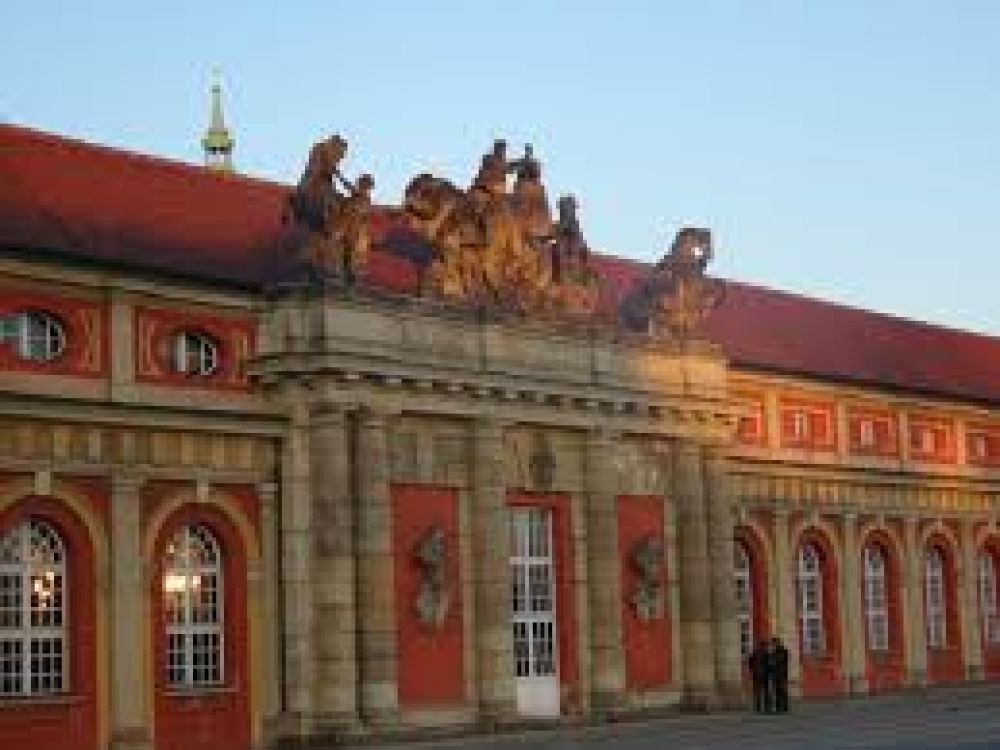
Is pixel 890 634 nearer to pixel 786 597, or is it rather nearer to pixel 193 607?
pixel 786 597

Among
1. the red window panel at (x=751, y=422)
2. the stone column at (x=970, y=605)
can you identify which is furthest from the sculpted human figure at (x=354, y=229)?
the stone column at (x=970, y=605)

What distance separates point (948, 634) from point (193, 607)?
2703cm

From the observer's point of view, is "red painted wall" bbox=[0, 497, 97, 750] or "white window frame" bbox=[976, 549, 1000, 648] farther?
"white window frame" bbox=[976, 549, 1000, 648]

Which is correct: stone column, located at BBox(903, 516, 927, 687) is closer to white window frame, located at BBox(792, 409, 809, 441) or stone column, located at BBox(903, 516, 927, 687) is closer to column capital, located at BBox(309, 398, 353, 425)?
white window frame, located at BBox(792, 409, 809, 441)

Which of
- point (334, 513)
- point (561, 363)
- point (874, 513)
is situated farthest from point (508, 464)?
point (874, 513)

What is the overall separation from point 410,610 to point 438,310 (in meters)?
5.44

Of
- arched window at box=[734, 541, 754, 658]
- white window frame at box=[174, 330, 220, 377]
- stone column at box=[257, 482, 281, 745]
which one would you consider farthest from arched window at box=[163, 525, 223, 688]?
arched window at box=[734, 541, 754, 658]

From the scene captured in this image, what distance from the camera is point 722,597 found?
42.9 meters

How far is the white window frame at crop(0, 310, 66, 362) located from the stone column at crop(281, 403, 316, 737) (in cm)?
476

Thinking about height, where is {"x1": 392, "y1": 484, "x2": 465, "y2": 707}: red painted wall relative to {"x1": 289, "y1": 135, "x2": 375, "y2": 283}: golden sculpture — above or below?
below

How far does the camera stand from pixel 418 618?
118 feet

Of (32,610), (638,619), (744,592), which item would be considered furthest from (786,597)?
(32,610)

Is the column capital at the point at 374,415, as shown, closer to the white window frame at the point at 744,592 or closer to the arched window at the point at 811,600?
the white window frame at the point at 744,592

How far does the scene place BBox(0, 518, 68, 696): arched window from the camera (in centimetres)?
3047
